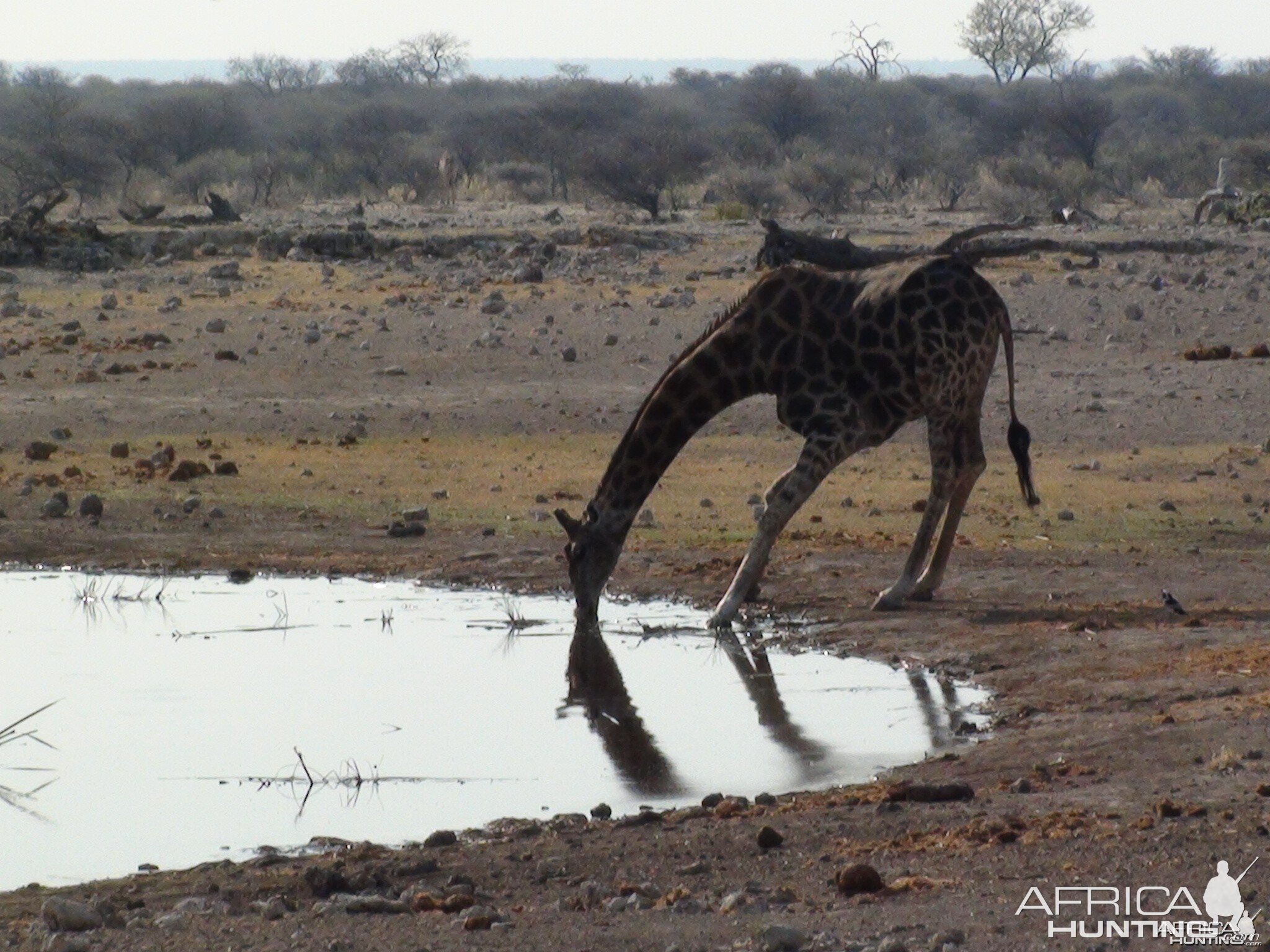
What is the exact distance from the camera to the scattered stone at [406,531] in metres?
10.7

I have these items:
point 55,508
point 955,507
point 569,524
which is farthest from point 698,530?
point 55,508

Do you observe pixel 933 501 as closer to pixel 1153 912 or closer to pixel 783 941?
pixel 1153 912

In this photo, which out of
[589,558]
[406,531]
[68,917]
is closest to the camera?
[68,917]

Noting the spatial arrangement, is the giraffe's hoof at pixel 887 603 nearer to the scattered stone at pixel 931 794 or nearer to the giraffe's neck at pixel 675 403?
the giraffe's neck at pixel 675 403

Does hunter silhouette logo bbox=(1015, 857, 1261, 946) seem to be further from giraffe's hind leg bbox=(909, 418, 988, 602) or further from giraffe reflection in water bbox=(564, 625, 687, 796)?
giraffe's hind leg bbox=(909, 418, 988, 602)

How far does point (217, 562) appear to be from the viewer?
1026 centimetres

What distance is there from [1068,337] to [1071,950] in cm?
1346

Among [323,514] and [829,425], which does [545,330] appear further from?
[829,425]

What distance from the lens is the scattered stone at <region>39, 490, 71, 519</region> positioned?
11.3 meters

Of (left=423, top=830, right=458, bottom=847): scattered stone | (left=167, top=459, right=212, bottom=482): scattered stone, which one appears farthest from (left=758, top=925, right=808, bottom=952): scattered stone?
(left=167, top=459, right=212, bottom=482): scattered stone

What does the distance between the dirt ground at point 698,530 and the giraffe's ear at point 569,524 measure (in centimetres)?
87

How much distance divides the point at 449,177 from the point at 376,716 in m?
31.1

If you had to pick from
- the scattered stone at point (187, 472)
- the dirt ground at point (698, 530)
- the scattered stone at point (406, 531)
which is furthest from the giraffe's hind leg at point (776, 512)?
the scattered stone at point (187, 472)

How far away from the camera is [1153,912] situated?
13.6 ft
